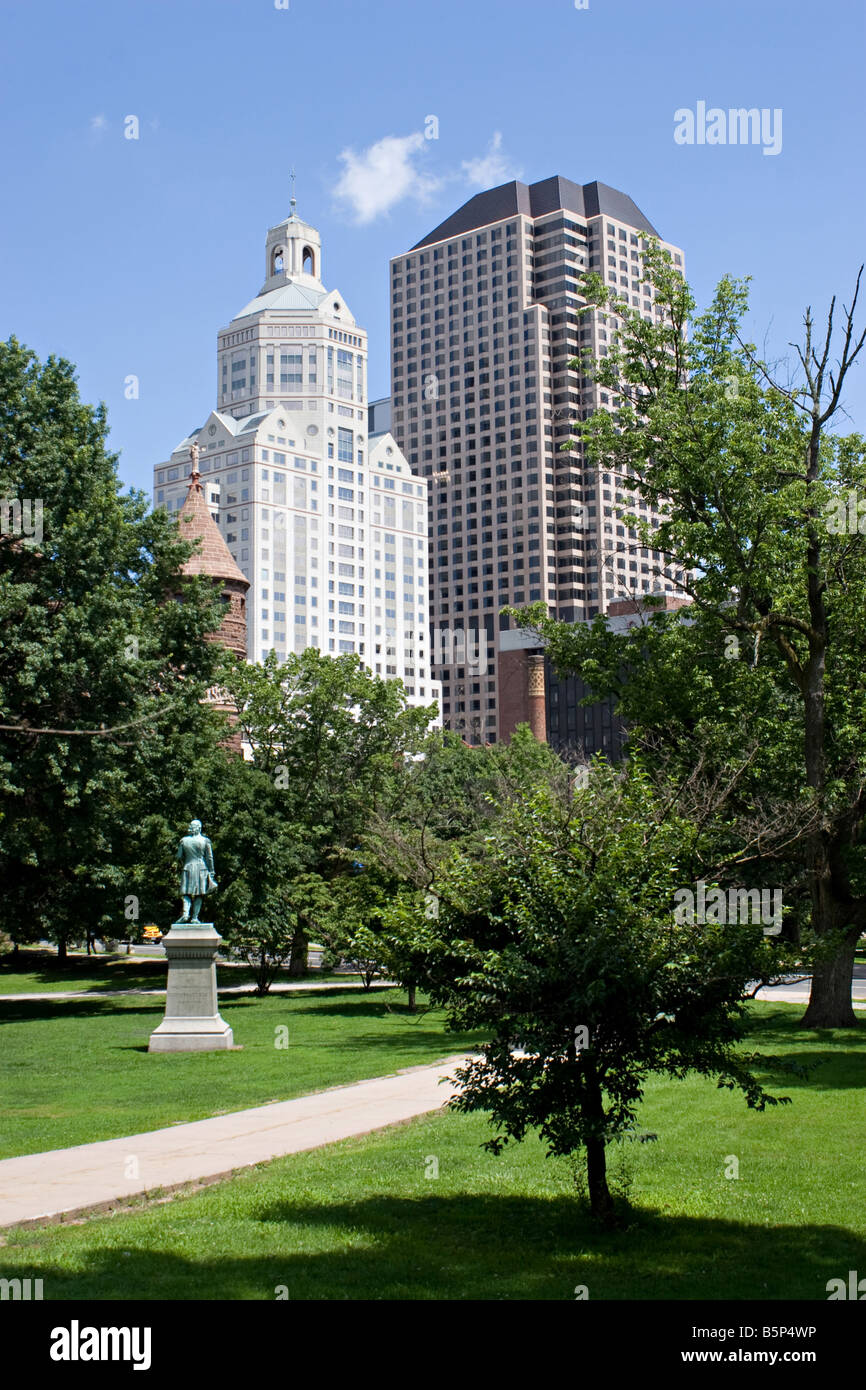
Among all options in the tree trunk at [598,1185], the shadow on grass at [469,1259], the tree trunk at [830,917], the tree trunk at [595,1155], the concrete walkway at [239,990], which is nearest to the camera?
the shadow on grass at [469,1259]

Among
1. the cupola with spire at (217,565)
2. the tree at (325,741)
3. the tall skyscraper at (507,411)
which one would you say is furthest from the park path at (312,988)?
the tall skyscraper at (507,411)

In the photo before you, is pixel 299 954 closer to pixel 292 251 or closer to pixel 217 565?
pixel 217 565

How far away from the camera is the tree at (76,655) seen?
86.5 ft

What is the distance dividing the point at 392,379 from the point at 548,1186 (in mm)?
169110

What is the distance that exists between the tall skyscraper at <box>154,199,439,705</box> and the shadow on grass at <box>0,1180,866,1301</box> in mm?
122101

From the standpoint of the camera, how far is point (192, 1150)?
39.2ft

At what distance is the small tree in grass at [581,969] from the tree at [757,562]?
13595 millimetres

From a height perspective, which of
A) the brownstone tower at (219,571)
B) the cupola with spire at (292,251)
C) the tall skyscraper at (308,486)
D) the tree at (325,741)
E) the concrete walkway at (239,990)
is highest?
the cupola with spire at (292,251)

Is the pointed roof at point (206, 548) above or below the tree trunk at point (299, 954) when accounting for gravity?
above

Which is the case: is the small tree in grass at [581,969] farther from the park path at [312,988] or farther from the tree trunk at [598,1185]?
the park path at [312,988]

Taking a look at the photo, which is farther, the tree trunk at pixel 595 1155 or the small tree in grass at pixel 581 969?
the tree trunk at pixel 595 1155

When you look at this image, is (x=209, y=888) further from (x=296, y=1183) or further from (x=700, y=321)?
(x=700, y=321)

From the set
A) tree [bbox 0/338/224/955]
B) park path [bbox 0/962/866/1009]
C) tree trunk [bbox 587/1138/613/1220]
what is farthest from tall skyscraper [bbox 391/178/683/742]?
tree trunk [bbox 587/1138/613/1220]

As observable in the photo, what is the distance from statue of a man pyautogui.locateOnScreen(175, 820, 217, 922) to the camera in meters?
22.8
